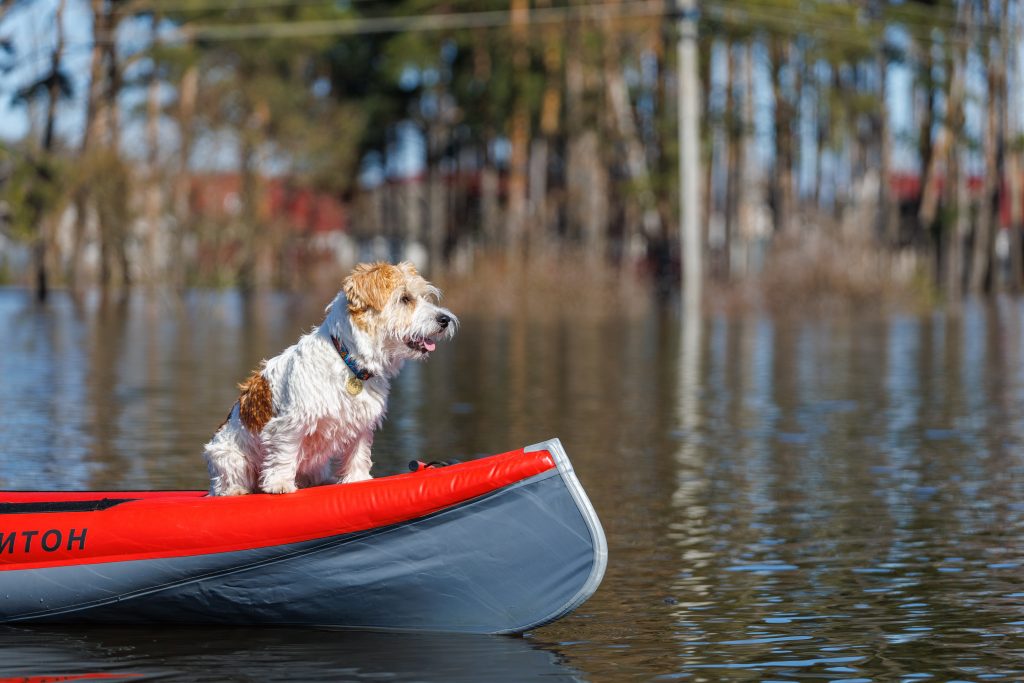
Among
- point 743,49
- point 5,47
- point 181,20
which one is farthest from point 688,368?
point 181,20

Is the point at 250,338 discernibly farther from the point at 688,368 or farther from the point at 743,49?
the point at 743,49

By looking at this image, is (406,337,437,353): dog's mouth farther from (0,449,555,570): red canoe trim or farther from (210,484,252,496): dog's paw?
(210,484,252,496): dog's paw

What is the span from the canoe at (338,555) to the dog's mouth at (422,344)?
0.53m

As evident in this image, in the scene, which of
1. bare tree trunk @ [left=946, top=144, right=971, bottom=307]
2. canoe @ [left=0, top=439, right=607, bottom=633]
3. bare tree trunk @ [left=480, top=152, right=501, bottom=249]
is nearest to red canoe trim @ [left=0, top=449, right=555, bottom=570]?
canoe @ [left=0, top=439, right=607, bottom=633]

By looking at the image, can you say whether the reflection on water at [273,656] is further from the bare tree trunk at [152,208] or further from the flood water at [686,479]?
the bare tree trunk at [152,208]

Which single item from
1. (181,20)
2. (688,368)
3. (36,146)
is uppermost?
(181,20)

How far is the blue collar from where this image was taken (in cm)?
838

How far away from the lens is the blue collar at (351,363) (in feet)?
27.5

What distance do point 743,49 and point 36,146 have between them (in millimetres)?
23385

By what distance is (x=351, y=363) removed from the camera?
838 centimetres

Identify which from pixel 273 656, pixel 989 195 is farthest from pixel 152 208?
pixel 273 656

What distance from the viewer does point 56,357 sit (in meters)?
30.2

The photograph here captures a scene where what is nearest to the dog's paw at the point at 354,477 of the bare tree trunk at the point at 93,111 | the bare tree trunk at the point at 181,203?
the bare tree trunk at the point at 181,203

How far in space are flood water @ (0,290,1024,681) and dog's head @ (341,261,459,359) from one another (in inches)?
52.0
